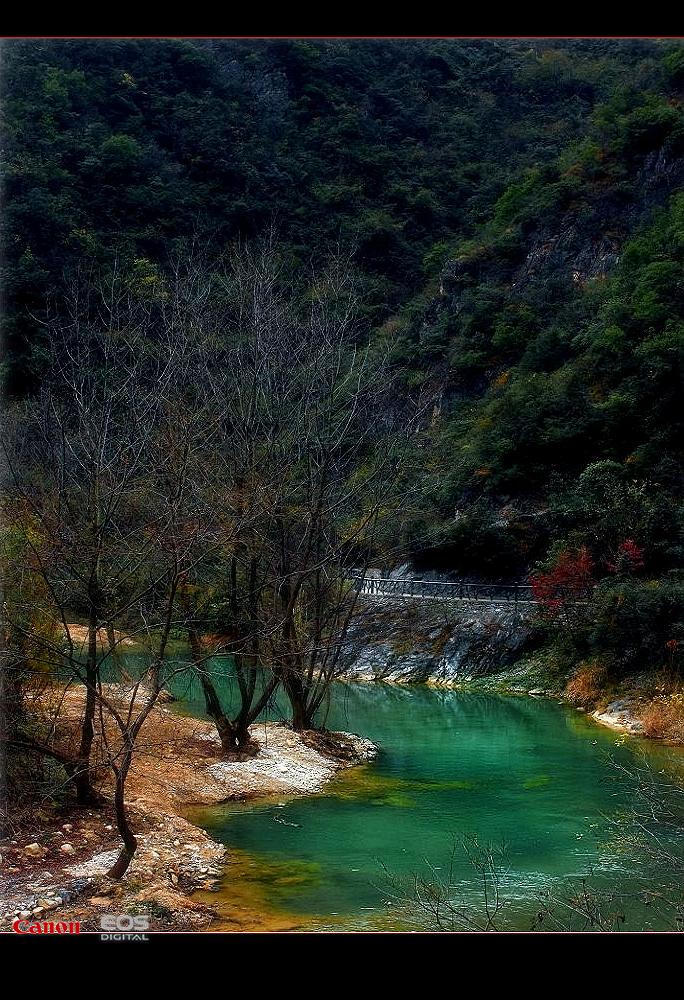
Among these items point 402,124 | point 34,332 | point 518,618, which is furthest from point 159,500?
point 402,124

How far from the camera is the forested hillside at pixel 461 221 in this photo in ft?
89.7

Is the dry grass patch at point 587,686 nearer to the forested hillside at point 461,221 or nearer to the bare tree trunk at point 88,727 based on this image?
the forested hillside at point 461,221

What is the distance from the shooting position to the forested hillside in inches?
1076

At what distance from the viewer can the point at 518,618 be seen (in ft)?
82.7

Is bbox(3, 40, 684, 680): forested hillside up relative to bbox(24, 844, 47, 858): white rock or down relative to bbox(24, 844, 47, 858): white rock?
up

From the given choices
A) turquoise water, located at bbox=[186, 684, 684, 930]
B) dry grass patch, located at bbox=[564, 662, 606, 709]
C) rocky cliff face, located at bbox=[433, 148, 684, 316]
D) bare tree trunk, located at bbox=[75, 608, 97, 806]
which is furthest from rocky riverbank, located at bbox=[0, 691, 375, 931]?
rocky cliff face, located at bbox=[433, 148, 684, 316]

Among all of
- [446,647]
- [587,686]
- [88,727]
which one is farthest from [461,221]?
[88,727]

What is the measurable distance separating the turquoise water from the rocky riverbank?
0.48 meters

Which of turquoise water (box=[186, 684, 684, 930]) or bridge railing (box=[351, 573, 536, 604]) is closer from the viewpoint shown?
turquoise water (box=[186, 684, 684, 930])

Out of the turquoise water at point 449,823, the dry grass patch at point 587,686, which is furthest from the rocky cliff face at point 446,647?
the turquoise water at point 449,823

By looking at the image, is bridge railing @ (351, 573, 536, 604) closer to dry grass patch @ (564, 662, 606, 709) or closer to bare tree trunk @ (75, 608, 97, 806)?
dry grass patch @ (564, 662, 606, 709)

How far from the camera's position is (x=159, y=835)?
10.8 meters

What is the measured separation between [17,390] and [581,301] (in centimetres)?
2177

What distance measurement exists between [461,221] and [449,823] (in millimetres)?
44108
